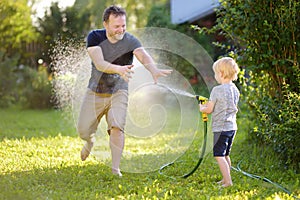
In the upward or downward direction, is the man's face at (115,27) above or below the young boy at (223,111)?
above

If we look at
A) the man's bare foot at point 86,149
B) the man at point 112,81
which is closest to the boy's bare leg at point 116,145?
the man at point 112,81

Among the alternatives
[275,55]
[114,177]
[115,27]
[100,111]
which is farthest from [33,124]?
[275,55]

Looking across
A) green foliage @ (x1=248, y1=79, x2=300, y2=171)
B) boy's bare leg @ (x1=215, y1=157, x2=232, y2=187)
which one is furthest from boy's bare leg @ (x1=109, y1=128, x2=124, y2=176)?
green foliage @ (x1=248, y1=79, x2=300, y2=171)

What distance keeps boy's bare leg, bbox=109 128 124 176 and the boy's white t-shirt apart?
2.73 ft

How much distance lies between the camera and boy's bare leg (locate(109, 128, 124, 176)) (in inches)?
175

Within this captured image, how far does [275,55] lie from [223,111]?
1.09 metres

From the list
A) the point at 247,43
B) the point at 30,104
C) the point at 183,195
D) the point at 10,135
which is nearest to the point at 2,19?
the point at 30,104

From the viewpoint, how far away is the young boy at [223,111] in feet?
13.6

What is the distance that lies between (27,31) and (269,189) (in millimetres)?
10414

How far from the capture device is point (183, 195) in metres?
3.80

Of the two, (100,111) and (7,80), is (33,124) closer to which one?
(7,80)

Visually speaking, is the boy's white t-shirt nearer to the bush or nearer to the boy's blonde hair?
the boy's blonde hair

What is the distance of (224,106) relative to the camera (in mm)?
4133

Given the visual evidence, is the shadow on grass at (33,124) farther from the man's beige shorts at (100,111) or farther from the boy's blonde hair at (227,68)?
the boy's blonde hair at (227,68)
